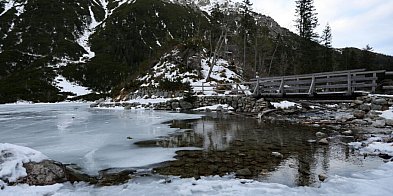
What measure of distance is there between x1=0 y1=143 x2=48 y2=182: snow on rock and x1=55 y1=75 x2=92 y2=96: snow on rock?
10638 centimetres

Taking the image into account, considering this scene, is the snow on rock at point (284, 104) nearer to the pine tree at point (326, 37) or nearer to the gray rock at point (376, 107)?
the gray rock at point (376, 107)

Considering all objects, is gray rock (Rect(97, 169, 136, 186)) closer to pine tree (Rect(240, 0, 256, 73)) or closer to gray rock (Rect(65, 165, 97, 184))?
gray rock (Rect(65, 165, 97, 184))

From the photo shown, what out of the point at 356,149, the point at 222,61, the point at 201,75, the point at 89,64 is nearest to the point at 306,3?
the point at 222,61

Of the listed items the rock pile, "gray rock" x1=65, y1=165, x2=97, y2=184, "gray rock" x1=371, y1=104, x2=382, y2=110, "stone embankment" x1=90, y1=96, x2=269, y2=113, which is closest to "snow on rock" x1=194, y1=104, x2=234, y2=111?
"stone embankment" x1=90, y1=96, x2=269, y2=113

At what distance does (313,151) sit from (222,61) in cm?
3860

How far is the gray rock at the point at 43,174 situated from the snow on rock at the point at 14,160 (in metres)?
0.11

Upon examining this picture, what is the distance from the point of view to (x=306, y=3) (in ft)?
147

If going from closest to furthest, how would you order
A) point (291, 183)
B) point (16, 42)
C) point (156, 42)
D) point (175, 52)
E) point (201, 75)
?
point (291, 183) < point (201, 75) < point (175, 52) < point (16, 42) < point (156, 42)

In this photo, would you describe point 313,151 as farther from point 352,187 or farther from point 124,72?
point 124,72

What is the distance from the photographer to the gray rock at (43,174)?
5.95 metres

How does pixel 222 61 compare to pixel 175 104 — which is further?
pixel 222 61

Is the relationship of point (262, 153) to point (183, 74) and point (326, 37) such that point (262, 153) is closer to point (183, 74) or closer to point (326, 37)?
point (183, 74)

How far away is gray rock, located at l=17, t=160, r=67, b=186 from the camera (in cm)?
595

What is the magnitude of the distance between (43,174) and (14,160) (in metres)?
0.76
